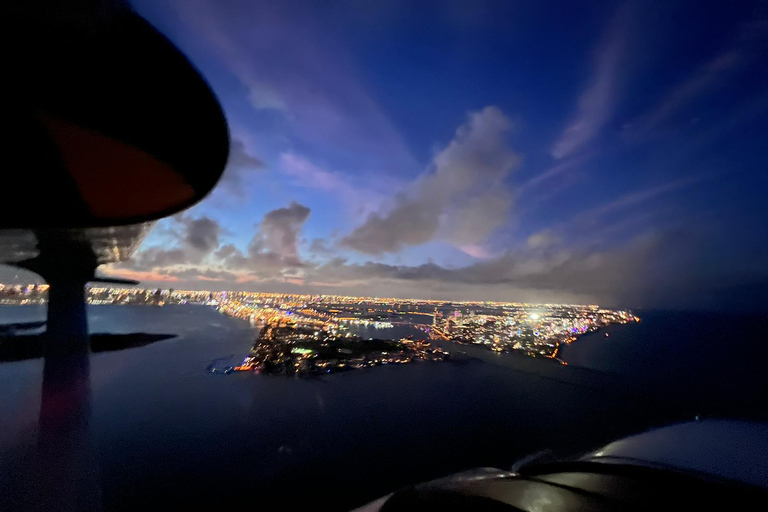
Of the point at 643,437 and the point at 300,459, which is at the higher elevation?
the point at 643,437

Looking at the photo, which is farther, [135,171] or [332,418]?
[332,418]

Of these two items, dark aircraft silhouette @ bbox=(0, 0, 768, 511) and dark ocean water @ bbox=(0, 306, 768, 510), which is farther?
dark ocean water @ bbox=(0, 306, 768, 510)

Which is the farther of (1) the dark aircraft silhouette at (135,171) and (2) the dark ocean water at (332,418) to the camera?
(2) the dark ocean water at (332,418)

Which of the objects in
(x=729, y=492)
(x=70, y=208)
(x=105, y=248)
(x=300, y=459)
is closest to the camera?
(x=70, y=208)

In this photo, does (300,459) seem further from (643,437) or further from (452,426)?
(643,437)

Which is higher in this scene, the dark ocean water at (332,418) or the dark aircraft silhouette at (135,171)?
the dark aircraft silhouette at (135,171)

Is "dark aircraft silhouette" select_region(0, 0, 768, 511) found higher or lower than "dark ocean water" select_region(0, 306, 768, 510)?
higher

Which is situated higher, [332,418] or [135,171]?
[135,171]

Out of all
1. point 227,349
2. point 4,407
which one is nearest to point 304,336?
point 227,349
